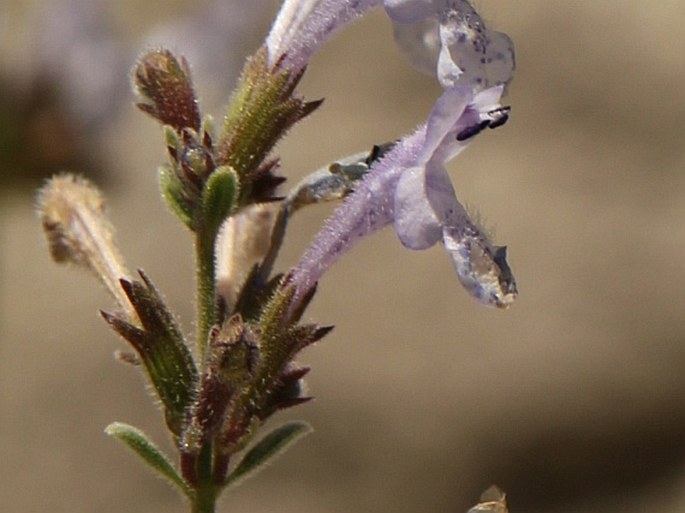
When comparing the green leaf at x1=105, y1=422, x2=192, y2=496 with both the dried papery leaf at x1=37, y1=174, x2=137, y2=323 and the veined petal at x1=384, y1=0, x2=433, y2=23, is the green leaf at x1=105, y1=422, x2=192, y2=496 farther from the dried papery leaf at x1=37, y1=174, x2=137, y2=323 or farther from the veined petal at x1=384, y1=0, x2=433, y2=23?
the veined petal at x1=384, y1=0, x2=433, y2=23

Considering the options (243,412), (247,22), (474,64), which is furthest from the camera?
(247,22)

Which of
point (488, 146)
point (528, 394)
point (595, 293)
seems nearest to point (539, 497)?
point (528, 394)

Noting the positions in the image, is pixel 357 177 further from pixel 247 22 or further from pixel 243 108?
pixel 247 22

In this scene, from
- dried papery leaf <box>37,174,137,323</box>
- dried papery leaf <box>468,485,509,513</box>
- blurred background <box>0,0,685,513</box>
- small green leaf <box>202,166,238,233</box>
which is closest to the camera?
small green leaf <box>202,166,238,233</box>

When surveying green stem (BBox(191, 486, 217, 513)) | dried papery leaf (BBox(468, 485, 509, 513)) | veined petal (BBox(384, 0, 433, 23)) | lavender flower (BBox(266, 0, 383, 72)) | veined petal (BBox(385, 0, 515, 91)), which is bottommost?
Result: dried papery leaf (BBox(468, 485, 509, 513))

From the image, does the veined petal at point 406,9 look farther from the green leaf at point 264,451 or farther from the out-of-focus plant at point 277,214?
the green leaf at point 264,451

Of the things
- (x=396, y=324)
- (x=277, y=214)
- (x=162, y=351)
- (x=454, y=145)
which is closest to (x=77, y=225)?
(x=277, y=214)

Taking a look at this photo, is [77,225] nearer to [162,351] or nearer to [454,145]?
[162,351]

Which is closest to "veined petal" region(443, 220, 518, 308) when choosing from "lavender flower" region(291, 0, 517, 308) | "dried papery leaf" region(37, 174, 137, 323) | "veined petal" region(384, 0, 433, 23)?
"lavender flower" region(291, 0, 517, 308)
